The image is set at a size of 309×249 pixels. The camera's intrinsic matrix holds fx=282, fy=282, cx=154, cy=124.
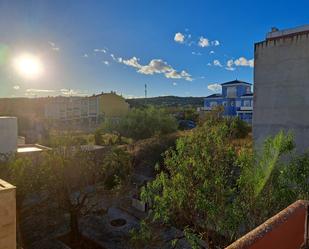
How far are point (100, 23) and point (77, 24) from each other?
0.97m

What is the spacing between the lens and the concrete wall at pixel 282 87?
10.7m

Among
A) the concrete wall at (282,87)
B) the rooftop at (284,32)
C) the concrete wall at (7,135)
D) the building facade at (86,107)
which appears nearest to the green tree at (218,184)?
the concrete wall at (282,87)

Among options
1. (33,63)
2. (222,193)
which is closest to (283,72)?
(222,193)

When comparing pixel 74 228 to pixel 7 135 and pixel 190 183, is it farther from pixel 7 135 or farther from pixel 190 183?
pixel 7 135

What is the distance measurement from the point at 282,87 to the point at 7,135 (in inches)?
528

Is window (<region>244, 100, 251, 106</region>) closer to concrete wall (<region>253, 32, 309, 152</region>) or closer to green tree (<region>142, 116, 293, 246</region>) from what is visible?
concrete wall (<region>253, 32, 309, 152</region>)

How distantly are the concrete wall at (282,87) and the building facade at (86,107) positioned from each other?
34485 millimetres

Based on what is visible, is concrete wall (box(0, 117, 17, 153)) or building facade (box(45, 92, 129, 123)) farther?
building facade (box(45, 92, 129, 123))

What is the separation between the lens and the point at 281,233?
8.95 feet

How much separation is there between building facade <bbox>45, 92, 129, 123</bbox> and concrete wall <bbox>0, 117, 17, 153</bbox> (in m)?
29.7

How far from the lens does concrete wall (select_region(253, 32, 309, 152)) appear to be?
420 inches

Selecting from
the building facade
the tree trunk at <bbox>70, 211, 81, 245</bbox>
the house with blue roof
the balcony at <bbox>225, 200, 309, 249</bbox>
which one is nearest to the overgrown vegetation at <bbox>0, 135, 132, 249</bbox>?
the tree trunk at <bbox>70, 211, 81, 245</bbox>

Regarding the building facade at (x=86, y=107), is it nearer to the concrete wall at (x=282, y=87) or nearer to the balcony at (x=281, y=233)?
the concrete wall at (x=282, y=87)

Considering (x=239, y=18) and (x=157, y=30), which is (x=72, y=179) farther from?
(x=239, y=18)
